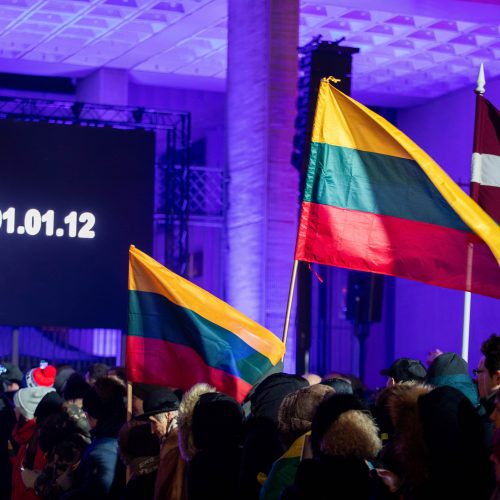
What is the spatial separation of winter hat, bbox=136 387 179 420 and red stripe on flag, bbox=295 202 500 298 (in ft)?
3.50

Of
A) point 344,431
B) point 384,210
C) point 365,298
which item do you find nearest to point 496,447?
point 344,431

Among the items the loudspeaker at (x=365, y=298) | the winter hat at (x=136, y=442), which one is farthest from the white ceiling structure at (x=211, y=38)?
the winter hat at (x=136, y=442)

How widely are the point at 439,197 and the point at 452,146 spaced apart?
15.4 m

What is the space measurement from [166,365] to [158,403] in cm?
61

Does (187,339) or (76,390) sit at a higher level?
(187,339)

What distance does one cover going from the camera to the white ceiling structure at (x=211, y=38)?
1622cm

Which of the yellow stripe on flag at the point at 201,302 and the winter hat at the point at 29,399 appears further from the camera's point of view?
the winter hat at the point at 29,399

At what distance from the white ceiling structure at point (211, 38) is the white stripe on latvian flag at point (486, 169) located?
973 centimetres

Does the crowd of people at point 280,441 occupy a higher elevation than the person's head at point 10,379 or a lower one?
higher

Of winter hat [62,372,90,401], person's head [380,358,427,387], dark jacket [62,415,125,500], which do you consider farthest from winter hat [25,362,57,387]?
person's head [380,358,427,387]

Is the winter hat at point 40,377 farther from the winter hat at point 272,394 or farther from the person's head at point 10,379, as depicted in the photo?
the winter hat at point 272,394

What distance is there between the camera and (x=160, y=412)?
5.33 m

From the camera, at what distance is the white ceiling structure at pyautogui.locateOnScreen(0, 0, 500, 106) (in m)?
16.2

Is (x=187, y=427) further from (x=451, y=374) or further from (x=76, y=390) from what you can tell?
(x=76, y=390)
